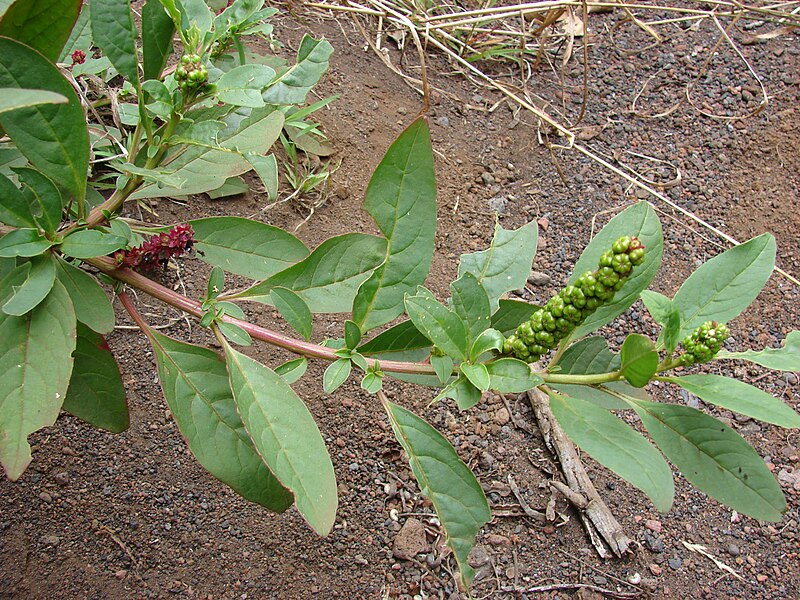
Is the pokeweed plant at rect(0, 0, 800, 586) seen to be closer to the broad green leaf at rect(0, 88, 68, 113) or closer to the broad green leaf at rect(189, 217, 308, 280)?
the broad green leaf at rect(189, 217, 308, 280)

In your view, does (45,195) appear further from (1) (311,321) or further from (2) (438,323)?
(2) (438,323)

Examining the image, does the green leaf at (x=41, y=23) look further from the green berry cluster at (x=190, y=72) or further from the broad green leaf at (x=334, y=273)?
the broad green leaf at (x=334, y=273)

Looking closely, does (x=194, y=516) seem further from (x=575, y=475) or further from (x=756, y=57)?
(x=756, y=57)

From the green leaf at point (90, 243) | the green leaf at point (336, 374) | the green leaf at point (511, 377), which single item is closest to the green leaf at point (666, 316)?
the green leaf at point (511, 377)

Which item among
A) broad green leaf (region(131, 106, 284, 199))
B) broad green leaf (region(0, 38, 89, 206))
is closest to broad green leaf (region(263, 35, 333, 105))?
broad green leaf (region(131, 106, 284, 199))

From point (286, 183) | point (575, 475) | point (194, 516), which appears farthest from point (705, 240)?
point (194, 516)

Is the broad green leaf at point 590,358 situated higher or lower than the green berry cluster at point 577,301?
lower
